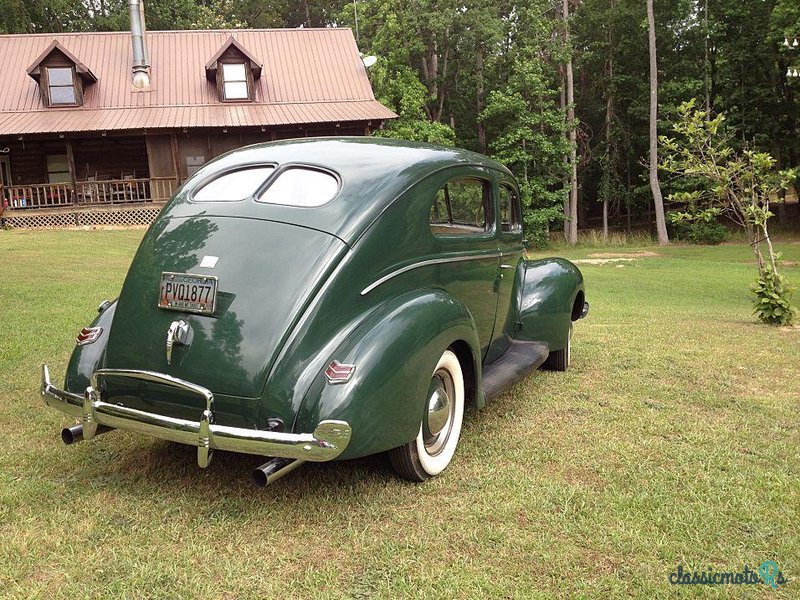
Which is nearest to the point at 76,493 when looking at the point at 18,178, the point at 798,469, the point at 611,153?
the point at 798,469

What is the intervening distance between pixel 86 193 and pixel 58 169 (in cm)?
249

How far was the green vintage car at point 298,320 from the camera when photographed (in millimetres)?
2973

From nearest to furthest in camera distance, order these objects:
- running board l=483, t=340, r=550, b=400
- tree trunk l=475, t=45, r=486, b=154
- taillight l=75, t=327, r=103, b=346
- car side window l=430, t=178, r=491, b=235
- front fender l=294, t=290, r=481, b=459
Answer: front fender l=294, t=290, r=481, b=459, taillight l=75, t=327, r=103, b=346, car side window l=430, t=178, r=491, b=235, running board l=483, t=340, r=550, b=400, tree trunk l=475, t=45, r=486, b=154

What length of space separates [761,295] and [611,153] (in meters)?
28.1

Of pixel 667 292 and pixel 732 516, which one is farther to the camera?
pixel 667 292

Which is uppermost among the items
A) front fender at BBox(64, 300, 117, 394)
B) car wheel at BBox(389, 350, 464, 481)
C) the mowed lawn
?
front fender at BBox(64, 300, 117, 394)

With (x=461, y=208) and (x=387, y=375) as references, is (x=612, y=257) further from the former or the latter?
(x=387, y=375)

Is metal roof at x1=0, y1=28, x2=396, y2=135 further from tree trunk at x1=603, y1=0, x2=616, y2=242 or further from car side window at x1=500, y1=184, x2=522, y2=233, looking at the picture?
car side window at x1=500, y1=184, x2=522, y2=233

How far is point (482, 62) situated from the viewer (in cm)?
3206

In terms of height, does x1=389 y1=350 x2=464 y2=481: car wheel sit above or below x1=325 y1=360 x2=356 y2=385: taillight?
below

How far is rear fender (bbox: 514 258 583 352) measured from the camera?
5156 mm

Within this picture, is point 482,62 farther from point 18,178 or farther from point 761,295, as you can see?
point 761,295

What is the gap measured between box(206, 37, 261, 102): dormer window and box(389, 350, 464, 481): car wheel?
2081 centimetres

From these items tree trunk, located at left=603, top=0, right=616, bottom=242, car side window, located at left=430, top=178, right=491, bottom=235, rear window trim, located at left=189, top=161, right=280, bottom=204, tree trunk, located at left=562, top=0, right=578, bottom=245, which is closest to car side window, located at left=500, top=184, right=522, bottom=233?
car side window, located at left=430, top=178, right=491, bottom=235
